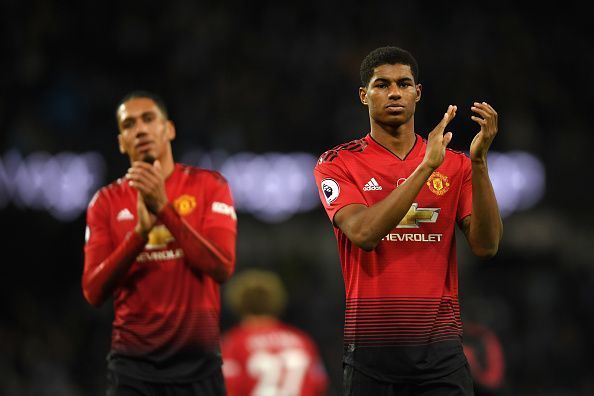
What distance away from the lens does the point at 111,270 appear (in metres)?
5.42

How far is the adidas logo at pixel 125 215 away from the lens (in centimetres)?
577

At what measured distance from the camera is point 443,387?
436 centimetres

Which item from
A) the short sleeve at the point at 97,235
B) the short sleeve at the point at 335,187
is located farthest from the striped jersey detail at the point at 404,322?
the short sleeve at the point at 97,235

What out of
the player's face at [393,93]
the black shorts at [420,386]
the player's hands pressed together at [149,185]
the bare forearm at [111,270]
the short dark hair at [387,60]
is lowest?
the black shorts at [420,386]

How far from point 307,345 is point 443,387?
3.10 metres

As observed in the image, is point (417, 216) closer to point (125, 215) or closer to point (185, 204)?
point (185, 204)

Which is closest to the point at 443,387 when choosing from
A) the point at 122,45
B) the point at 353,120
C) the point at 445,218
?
the point at 445,218

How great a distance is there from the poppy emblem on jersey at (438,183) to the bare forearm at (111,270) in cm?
162

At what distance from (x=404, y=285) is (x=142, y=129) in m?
2.03

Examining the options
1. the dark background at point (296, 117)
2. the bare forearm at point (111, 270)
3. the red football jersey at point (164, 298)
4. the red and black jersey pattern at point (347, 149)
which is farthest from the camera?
the dark background at point (296, 117)

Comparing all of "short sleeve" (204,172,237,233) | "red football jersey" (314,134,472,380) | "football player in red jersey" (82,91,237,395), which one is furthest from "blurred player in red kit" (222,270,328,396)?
"red football jersey" (314,134,472,380)

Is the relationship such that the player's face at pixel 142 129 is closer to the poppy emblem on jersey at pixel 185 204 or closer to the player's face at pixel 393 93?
the poppy emblem on jersey at pixel 185 204

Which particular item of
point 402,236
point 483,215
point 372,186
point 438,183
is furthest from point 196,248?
point 483,215

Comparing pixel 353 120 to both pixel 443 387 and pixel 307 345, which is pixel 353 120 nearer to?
pixel 307 345
